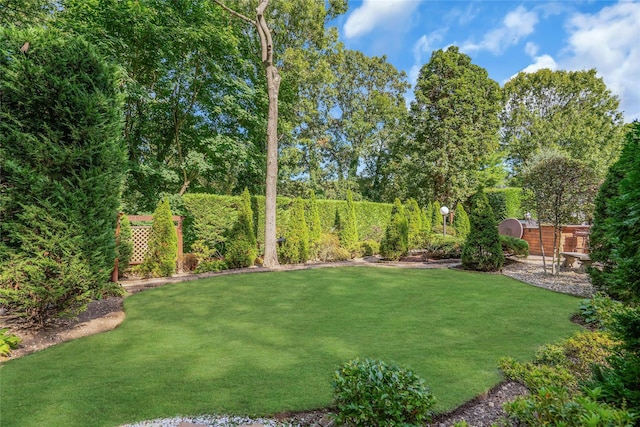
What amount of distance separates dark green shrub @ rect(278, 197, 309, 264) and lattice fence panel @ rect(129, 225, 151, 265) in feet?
14.4

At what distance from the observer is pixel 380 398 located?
2016 millimetres

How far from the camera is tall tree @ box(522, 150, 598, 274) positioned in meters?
8.40

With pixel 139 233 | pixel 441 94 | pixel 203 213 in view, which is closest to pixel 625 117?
pixel 441 94

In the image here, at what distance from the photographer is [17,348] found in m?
4.01

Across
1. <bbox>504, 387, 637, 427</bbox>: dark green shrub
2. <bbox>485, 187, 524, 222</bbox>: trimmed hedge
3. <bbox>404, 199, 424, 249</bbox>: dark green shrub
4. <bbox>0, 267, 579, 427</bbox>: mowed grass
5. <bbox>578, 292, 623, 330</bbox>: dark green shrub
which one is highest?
<bbox>485, 187, 524, 222</bbox>: trimmed hedge

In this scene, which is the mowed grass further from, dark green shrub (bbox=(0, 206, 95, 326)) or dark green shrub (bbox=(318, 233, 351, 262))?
dark green shrub (bbox=(318, 233, 351, 262))

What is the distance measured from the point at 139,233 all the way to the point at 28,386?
745 cm

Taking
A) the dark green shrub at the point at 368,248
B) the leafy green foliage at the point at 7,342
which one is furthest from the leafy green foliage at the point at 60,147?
the dark green shrub at the point at 368,248

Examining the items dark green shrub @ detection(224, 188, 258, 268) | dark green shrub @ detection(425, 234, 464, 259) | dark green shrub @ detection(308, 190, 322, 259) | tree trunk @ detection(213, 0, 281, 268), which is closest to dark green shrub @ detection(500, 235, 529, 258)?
dark green shrub @ detection(425, 234, 464, 259)

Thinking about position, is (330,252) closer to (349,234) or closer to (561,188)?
(349,234)

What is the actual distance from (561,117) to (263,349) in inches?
1225

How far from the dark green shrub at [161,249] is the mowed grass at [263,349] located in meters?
2.18

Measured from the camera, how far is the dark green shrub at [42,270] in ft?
13.3

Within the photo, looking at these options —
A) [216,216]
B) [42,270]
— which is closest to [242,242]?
[216,216]
